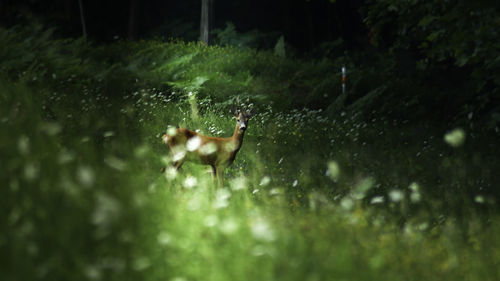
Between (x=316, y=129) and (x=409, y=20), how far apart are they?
2554mm

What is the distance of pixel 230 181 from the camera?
6156mm

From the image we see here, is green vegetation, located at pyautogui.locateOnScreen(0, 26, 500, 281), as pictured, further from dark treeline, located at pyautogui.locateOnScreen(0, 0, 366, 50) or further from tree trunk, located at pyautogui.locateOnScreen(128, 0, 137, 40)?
dark treeline, located at pyautogui.locateOnScreen(0, 0, 366, 50)

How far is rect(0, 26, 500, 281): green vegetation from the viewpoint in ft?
8.95

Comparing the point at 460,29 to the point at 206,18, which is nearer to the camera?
the point at 460,29

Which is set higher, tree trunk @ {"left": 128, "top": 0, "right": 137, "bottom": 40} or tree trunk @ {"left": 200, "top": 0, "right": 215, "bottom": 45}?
tree trunk @ {"left": 200, "top": 0, "right": 215, "bottom": 45}

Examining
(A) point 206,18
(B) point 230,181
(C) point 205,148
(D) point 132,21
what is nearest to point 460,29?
(B) point 230,181

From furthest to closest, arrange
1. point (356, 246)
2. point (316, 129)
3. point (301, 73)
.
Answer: point (301, 73) → point (316, 129) → point (356, 246)

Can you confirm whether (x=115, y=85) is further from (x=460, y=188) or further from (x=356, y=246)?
(x=356, y=246)

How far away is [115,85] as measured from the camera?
11.4 metres

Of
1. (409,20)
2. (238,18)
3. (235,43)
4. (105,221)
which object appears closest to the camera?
(105,221)

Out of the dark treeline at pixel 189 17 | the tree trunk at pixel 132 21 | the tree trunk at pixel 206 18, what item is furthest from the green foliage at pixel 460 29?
the tree trunk at pixel 132 21

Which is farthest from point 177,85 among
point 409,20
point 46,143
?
point 46,143

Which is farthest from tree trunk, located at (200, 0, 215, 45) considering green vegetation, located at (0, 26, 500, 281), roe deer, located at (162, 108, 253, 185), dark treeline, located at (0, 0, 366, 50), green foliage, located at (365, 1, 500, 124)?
roe deer, located at (162, 108, 253, 185)

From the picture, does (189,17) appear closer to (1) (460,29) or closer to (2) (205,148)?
(1) (460,29)
